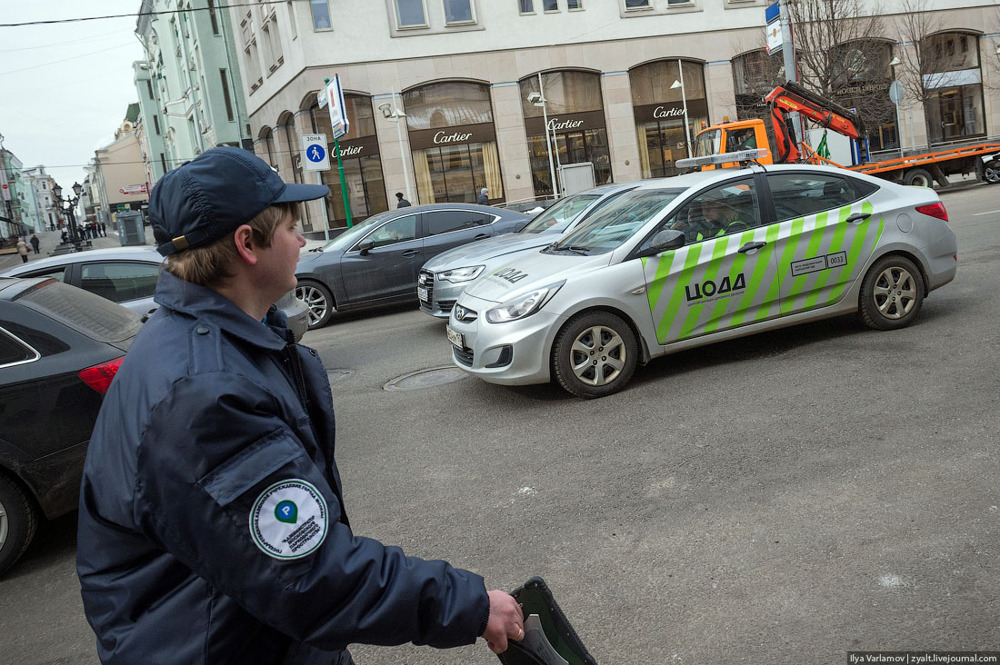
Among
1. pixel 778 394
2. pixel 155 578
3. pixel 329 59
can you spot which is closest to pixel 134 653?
pixel 155 578

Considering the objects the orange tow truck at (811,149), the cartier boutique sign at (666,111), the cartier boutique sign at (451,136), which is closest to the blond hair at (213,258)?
the orange tow truck at (811,149)

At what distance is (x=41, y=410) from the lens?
4.43 m

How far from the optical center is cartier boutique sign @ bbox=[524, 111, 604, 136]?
34.1 meters

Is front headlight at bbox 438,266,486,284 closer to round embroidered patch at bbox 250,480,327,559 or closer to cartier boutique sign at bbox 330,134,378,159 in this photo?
round embroidered patch at bbox 250,480,327,559

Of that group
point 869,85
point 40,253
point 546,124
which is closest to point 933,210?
point 546,124

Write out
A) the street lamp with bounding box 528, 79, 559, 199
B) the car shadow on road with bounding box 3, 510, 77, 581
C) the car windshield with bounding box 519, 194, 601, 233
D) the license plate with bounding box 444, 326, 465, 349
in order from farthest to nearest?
1. the street lamp with bounding box 528, 79, 559, 199
2. the car windshield with bounding box 519, 194, 601, 233
3. the license plate with bounding box 444, 326, 465, 349
4. the car shadow on road with bounding box 3, 510, 77, 581

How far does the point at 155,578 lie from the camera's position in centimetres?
154

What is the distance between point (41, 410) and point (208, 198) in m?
3.44

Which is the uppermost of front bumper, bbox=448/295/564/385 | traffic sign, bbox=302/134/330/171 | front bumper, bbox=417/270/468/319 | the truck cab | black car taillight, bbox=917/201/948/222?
traffic sign, bbox=302/134/330/171

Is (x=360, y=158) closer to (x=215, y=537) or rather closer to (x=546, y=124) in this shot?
(x=546, y=124)

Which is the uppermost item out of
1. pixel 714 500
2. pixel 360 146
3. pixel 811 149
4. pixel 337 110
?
pixel 360 146

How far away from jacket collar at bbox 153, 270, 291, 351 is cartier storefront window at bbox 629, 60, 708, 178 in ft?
114

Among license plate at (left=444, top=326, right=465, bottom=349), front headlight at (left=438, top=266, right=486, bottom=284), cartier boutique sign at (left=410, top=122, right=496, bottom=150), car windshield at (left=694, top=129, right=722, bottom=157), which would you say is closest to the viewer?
license plate at (left=444, top=326, right=465, bottom=349)

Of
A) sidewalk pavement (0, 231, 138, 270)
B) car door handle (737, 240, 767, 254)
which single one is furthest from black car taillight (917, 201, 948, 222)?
sidewalk pavement (0, 231, 138, 270)
